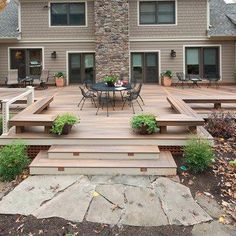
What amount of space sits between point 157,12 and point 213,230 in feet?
49.8

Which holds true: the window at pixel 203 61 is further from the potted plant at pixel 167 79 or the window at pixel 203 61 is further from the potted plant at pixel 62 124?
the potted plant at pixel 62 124

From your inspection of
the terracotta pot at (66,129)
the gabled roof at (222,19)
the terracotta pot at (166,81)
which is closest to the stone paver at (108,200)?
the terracotta pot at (66,129)

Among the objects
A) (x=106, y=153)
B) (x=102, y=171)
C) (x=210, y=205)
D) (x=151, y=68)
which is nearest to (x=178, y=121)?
(x=106, y=153)

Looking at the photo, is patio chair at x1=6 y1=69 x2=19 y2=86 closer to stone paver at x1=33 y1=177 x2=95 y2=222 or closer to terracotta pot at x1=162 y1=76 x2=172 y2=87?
terracotta pot at x1=162 y1=76 x2=172 y2=87

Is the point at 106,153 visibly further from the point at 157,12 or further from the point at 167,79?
the point at 157,12

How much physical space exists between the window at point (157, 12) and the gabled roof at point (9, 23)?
669 centimetres

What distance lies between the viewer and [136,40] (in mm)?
17562

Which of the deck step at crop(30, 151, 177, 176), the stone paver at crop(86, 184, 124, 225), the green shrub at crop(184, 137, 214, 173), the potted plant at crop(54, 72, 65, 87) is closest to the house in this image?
the potted plant at crop(54, 72, 65, 87)

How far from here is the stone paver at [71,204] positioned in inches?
168

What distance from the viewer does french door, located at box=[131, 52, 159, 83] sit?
58.3 feet

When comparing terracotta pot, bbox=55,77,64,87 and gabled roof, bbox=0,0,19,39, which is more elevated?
gabled roof, bbox=0,0,19,39

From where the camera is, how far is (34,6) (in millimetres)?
17500

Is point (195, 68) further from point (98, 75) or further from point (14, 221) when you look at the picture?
point (14, 221)

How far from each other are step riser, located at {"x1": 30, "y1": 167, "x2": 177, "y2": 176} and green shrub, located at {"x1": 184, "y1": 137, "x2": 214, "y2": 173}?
0.34m
